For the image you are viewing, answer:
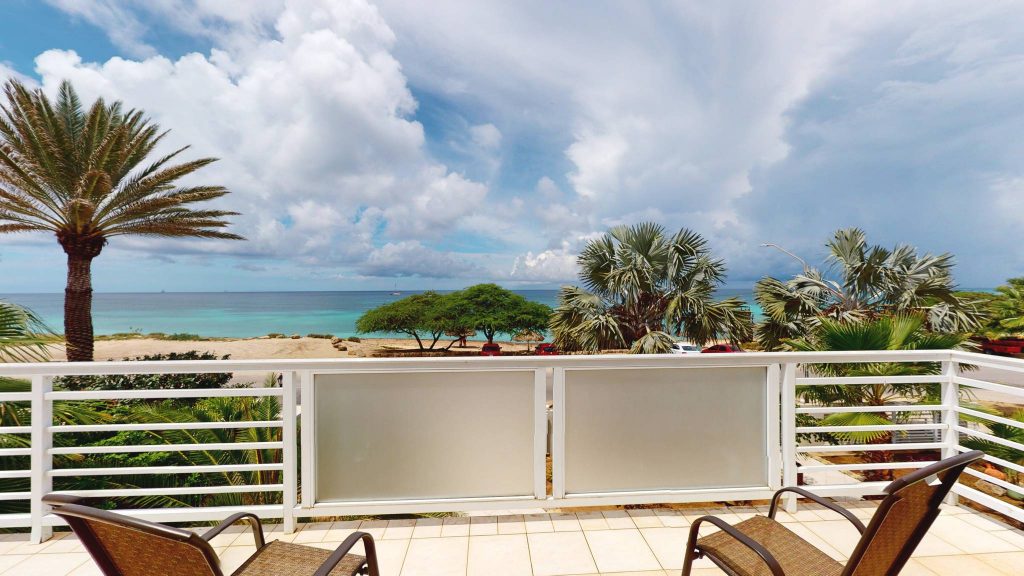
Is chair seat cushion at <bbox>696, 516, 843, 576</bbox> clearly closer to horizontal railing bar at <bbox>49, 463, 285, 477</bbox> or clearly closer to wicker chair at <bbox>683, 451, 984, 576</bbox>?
wicker chair at <bbox>683, 451, 984, 576</bbox>

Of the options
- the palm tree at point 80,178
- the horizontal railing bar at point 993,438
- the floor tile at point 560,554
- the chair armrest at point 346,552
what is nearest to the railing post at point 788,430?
the horizontal railing bar at point 993,438

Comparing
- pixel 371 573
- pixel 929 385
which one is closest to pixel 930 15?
pixel 929 385

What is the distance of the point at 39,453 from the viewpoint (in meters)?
2.47

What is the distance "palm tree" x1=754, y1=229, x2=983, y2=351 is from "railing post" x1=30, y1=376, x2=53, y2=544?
27.0ft

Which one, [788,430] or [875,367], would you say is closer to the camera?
[788,430]

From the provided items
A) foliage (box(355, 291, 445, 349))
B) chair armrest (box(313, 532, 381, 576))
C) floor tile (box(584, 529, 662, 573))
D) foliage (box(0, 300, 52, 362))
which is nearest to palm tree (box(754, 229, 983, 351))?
floor tile (box(584, 529, 662, 573))

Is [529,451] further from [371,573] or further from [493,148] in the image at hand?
[493,148]

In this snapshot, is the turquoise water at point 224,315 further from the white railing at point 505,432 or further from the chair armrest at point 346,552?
the chair armrest at point 346,552

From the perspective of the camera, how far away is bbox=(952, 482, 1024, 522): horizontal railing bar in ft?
8.14

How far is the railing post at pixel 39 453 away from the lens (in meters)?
2.47

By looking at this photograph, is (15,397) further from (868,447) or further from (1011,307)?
(1011,307)

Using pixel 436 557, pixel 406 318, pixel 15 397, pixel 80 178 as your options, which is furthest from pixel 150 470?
pixel 406 318

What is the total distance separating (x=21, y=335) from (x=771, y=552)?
17.5ft

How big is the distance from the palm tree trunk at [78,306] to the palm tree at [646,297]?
10.4 metres
